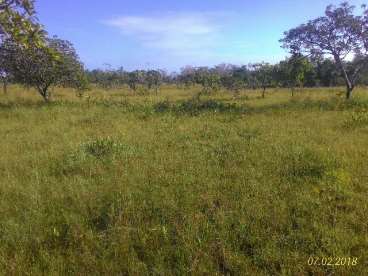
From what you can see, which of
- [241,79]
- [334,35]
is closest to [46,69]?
[334,35]

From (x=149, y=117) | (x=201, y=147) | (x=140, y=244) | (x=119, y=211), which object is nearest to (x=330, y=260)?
(x=140, y=244)

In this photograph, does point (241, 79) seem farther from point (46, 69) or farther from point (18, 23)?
point (18, 23)

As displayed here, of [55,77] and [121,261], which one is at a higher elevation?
[55,77]

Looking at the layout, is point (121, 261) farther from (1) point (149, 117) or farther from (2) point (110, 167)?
(1) point (149, 117)

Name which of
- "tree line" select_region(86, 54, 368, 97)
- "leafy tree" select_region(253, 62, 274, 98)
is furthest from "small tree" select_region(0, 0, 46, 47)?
"leafy tree" select_region(253, 62, 274, 98)

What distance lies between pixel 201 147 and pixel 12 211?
509cm

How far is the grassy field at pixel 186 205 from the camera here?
4.54 meters

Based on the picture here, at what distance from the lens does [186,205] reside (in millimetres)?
5852

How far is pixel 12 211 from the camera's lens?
6.07 metres
